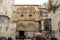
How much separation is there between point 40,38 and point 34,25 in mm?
29541

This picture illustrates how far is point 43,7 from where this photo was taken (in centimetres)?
3747

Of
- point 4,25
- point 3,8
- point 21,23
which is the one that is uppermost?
point 3,8

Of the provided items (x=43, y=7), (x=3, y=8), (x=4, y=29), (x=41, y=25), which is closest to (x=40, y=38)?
(x=4, y=29)

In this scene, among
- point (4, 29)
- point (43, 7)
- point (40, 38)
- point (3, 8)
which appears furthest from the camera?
point (43, 7)

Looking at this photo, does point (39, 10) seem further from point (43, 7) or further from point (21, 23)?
point (21, 23)

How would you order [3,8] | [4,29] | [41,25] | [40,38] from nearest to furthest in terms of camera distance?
[40,38] → [4,29] → [3,8] → [41,25]

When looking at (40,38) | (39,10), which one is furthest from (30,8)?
(40,38)

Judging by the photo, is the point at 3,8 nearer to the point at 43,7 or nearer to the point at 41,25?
the point at 41,25

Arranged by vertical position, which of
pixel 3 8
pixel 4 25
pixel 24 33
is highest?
pixel 3 8

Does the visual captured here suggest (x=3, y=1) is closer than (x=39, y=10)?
Yes

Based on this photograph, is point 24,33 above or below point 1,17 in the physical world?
below

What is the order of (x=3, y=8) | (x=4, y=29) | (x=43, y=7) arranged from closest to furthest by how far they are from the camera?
(x=4, y=29), (x=3, y=8), (x=43, y=7)

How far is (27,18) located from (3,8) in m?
19.7

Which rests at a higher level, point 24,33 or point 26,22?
point 26,22
